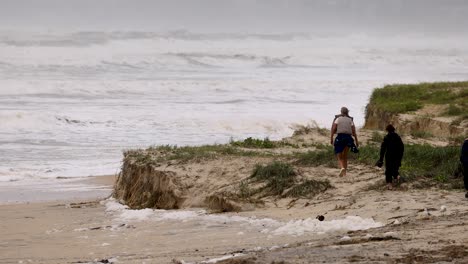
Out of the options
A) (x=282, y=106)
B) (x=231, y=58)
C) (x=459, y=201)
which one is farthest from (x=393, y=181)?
(x=231, y=58)

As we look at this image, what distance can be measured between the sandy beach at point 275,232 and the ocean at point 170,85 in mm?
7235

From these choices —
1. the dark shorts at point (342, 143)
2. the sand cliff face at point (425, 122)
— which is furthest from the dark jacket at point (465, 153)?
the sand cliff face at point (425, 122)

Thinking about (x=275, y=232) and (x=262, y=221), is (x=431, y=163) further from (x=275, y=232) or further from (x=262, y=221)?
(x=275, y=232)

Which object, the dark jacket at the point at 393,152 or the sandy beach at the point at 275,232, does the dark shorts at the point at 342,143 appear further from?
the dark jacket at the point at 393,152

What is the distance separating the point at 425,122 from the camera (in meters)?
23.2

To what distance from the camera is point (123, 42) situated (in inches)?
3354

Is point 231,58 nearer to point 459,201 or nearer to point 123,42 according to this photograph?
point 123,42

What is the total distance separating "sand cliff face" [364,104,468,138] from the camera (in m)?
22.0

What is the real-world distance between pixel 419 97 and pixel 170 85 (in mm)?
28132

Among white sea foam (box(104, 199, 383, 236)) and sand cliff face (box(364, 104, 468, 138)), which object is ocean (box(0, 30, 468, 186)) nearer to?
sand cliff face (box(364, 104, 468, 138))

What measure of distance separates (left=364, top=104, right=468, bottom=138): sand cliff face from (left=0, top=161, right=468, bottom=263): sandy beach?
25.7 ft

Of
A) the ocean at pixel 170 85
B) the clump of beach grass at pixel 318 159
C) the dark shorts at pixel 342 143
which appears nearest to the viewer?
the dark shorts at pixel 342 143

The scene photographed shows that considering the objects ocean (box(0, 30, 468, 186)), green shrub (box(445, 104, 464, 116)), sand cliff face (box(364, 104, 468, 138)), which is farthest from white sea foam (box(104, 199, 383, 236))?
green shrub (box(445, 104, 464, 116))

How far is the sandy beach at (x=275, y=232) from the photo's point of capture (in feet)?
30.0
